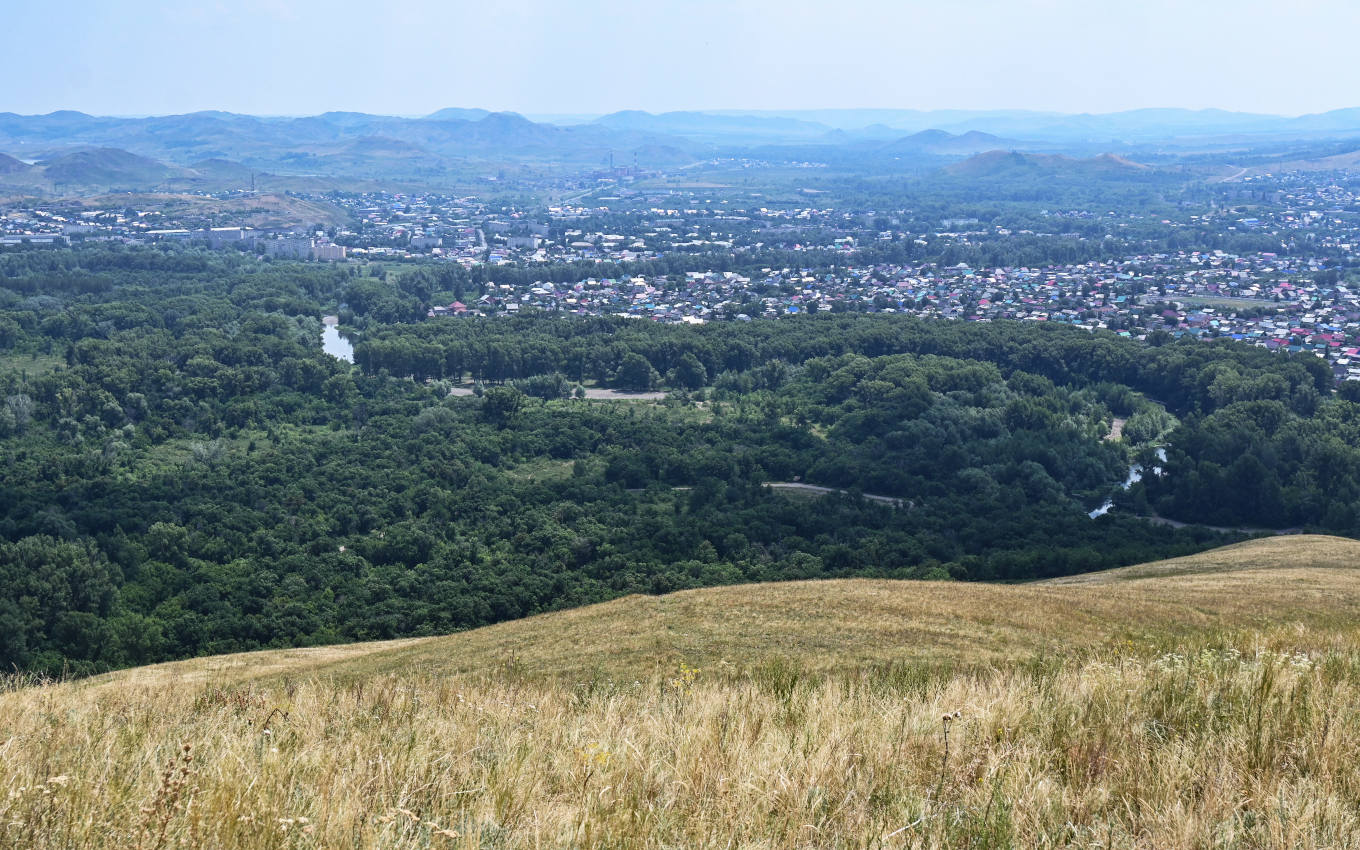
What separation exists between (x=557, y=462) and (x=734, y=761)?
32.7 meters

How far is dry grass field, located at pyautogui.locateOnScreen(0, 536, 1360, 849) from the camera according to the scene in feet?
11.8

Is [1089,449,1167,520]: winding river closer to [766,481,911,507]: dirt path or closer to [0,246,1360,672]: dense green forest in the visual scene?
[0,246,1360,672]: dense green forest

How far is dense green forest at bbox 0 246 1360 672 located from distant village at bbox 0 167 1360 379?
10532mm

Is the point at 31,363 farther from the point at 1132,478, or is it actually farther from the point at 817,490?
the point at 1132,478

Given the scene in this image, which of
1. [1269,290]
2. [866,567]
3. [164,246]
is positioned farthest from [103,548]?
[1269,290]

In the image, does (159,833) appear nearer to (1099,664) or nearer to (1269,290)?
(1099,664)

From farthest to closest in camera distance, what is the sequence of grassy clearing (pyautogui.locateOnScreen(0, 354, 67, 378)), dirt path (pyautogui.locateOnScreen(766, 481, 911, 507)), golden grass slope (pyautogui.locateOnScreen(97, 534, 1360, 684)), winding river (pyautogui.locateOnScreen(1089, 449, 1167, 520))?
grassy clearing (pyautogui.locateOnScreen(0, 354, 67, 378)) → winding river (pyautogui.locateOnScreen(1089, 449, 1167, 520)) → dirt path (pyautogui.locateOnScreen(766, 481, 911, 507)) → golden grass slope (pyautogui.locateOnScreen(97, 534, 1360, 684))

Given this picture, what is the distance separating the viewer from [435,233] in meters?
104

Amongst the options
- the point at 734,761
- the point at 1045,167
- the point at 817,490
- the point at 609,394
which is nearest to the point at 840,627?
the point at 734,761

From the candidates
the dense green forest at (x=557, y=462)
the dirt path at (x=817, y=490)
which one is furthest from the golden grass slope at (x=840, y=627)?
the dirt path at (x=817, y=490)

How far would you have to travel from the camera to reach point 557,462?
36875 mm

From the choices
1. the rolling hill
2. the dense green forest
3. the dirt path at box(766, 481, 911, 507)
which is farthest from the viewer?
the rolling hill

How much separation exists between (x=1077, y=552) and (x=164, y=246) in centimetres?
8209

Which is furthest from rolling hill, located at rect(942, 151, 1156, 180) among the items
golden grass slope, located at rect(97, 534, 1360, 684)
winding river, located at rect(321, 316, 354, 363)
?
golden grass slope, located at rect(97, 534, 1360, 684)
